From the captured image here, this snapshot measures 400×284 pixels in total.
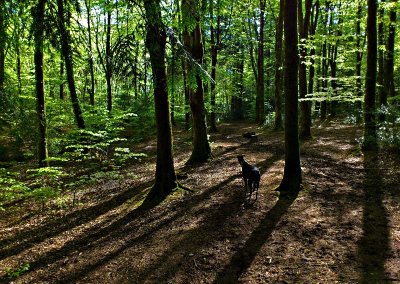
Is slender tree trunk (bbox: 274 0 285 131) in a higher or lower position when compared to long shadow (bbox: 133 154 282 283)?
higher

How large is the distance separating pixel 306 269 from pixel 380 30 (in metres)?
15.5

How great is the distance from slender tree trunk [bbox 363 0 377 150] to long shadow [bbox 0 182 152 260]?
26.7 feet

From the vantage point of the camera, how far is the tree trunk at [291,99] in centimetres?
814

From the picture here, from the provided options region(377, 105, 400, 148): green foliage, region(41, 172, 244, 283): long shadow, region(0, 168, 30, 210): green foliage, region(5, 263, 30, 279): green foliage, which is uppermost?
region(377, 105, 400, 148): green foliage

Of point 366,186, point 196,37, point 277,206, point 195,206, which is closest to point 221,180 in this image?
point 195,206

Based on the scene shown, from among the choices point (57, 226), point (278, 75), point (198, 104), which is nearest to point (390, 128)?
point (198, 104)

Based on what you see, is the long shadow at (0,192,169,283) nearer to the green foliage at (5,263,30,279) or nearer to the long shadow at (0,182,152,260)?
the green foliage at (5,263,30,279)

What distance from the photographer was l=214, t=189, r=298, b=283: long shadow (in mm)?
5027

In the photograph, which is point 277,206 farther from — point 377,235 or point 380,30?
point 380,30

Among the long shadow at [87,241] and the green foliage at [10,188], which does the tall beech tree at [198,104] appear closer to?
the long shadow at [87,241]

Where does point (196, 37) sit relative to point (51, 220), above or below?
above

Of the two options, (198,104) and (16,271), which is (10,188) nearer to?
(16,271)

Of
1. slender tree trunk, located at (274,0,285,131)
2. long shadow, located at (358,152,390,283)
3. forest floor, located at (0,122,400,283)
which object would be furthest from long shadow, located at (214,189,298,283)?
slender tree trunk, located at (274,0,285,131)

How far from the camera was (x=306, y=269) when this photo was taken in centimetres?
493
